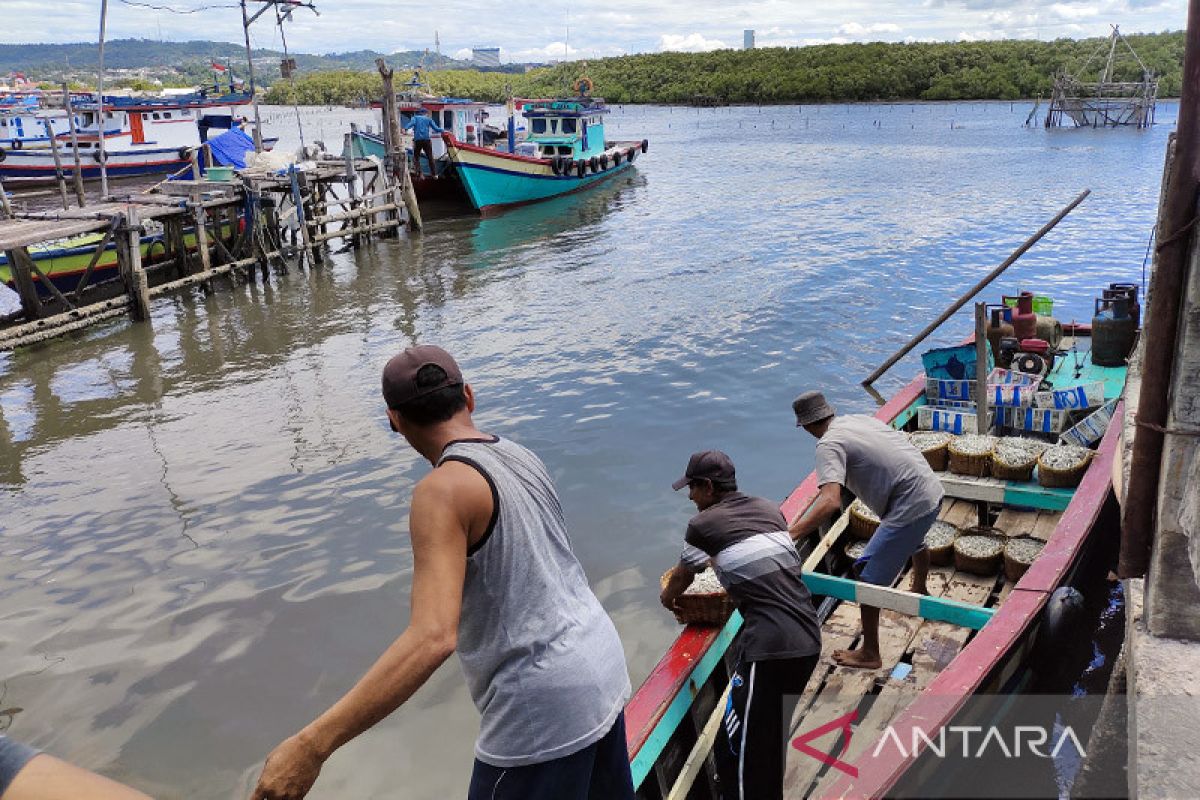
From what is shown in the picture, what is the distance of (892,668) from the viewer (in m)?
5.35

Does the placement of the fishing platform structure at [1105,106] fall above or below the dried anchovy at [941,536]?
above

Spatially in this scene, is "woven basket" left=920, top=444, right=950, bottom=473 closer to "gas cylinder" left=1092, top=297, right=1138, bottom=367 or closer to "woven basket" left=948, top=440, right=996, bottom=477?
"woven basket" left=948, top=440, right=996, bottom=477

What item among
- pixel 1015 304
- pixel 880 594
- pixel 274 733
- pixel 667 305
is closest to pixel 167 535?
pixel 274 733

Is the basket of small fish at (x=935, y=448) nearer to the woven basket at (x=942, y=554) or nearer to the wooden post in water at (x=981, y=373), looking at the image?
the wooden post in water at (x=981, y=373)

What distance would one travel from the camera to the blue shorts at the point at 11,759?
4.76 feet

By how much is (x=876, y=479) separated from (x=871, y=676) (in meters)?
1.15

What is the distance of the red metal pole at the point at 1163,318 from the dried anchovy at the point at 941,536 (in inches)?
106

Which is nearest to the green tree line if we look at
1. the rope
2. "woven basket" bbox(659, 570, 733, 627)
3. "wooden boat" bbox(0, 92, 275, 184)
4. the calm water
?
"wooden boat" bbox(0, 92, 275, 184)

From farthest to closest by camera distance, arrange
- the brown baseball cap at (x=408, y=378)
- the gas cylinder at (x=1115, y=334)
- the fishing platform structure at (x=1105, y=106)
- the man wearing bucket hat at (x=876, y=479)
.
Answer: the fishing platform structure at (x=1105, y=106) < the gas cylinder at (x=1115, y=334) < the man wearing bucket hat at (x=876, y=479) < the brown baseball cap at (x=408, y=378)

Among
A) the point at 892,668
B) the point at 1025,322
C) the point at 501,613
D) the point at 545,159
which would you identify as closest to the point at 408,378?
the point at 501,613

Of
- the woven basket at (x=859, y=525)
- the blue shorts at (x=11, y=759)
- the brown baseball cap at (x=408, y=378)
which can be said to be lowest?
the woven basket at (x=859, y=525)

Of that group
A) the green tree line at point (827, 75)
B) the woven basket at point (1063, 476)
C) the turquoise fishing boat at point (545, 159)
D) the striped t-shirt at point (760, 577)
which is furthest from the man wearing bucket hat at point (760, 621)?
the green tree line at point (827, 75)

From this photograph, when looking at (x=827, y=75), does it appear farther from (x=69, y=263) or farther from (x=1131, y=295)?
(x=1131, y=295)

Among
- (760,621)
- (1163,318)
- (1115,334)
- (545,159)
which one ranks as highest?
(545,159)
